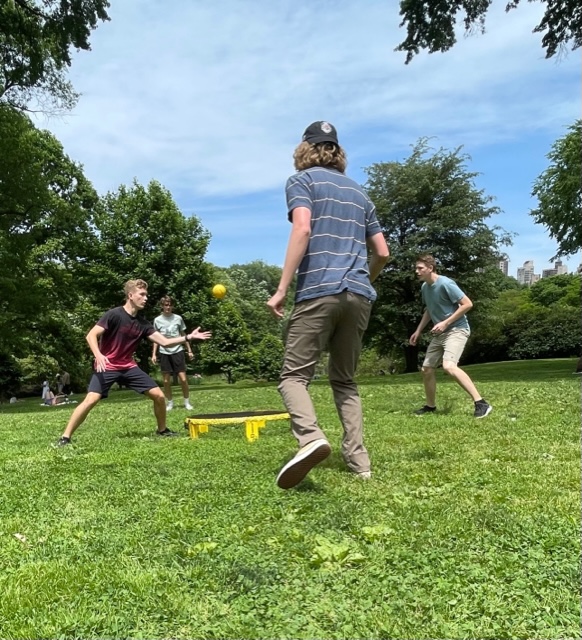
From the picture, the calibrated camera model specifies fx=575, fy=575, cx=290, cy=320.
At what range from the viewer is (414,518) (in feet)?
10.8

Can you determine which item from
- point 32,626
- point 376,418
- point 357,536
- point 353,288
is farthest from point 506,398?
point 32,626

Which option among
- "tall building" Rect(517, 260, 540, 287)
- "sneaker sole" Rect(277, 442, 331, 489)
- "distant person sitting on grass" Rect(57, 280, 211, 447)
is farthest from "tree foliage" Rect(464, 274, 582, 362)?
"tall building" Rect(517, 260, 540, 287)

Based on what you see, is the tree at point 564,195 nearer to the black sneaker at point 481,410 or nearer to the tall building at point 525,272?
the black sneaker at point 481,410

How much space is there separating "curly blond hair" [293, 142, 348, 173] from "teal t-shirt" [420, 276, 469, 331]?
12.4 ft

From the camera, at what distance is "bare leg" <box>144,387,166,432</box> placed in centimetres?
727

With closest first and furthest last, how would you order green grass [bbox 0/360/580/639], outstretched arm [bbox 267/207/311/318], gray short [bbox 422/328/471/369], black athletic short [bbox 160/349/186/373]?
green grass [bbox 0/360/580/639], outstretched arm [bbox 267/207/311/318], gray short [bbox 422/328/471/369], black athletic short [bbox 160/349/186/373]

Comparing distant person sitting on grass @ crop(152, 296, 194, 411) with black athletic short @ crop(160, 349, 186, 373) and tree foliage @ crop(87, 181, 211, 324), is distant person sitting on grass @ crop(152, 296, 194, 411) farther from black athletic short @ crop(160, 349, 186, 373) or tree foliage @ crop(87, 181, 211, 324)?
tree foliage @ crop(87, 181, 211, 324)

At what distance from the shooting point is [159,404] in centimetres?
746

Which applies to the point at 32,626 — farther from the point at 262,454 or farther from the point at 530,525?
the point at 262,454

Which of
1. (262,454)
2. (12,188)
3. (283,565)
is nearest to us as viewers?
(283,565)

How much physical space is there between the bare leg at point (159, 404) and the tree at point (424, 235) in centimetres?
2629

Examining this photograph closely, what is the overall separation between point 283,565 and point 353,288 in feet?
6.75

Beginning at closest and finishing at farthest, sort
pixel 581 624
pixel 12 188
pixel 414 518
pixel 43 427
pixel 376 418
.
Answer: pixel 581 624, pixel 414 518, pixel 376 418, pixel 43 427, pixel 12 188

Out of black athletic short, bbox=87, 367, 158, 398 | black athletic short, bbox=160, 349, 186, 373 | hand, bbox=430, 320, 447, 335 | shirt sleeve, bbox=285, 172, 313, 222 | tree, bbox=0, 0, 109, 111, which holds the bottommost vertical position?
black athletic short, bbox=87, 367, 158, 398
